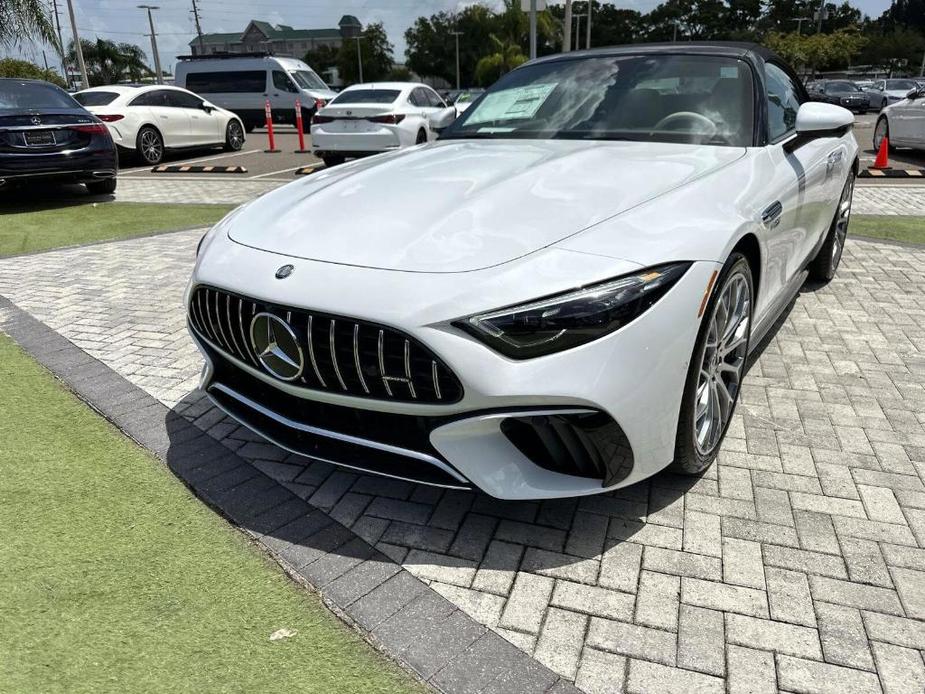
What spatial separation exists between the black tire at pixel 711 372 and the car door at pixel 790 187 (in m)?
0.29

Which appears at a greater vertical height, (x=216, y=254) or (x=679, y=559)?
(x=216, y=254)

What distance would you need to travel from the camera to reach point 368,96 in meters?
12.9

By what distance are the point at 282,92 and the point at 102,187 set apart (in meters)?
12.1

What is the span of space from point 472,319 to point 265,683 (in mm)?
1091

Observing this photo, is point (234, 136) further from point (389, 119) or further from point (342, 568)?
point (342, 568)

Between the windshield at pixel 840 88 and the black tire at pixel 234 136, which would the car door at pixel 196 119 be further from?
the windshield at pixel 840 88

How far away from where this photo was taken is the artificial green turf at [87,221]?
724 centimetres

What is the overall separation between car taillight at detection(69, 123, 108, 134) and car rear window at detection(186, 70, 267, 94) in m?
13.1

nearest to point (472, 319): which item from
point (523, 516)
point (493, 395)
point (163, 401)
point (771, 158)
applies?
point (493, 395)

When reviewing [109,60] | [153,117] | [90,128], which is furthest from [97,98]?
[109,60]

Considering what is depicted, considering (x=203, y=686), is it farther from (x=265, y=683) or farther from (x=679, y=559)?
(x=679, y=559)

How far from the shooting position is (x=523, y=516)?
2482 millimetres

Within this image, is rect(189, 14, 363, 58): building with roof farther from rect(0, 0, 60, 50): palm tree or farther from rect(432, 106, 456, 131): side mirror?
rect(432, 106, 456, 131): side mirror

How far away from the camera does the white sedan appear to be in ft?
41.3
